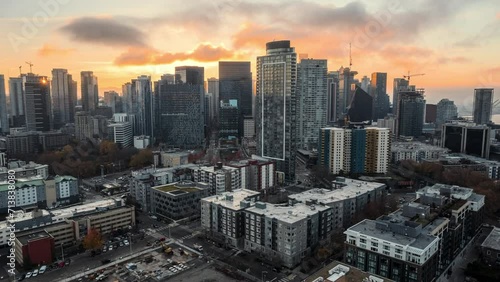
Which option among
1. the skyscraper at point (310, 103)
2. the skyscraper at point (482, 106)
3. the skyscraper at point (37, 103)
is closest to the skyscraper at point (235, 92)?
the skyscraper at point (310, 103)

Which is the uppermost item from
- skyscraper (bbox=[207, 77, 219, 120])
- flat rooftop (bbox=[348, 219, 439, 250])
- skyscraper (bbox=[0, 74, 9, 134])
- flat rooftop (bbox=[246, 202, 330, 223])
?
skyscraper (bbox=[207, 77, 219, 120])

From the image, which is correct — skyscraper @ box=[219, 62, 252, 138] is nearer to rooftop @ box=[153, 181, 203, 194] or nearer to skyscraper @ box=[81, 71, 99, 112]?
skyscraper @ box=[81, 71, 99, 112]

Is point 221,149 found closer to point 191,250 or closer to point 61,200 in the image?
point 61,200

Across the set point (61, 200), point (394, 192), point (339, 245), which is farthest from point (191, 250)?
point (394, 192)

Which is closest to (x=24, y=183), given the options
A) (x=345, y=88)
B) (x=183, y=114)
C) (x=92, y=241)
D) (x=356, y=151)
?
(x=92, y=241)

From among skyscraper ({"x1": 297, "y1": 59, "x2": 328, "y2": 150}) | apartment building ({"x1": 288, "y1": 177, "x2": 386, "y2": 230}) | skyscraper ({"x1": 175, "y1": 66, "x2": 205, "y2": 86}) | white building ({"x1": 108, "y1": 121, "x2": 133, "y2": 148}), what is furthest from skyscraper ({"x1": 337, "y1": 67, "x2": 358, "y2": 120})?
apartment building ({"x1": 288, "y1": 177, "x2": 386, "y2": 230})
